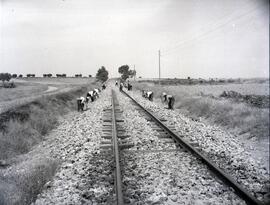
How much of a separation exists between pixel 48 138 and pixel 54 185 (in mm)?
5278

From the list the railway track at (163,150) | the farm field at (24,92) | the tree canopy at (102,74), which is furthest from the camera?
the tree canopy at (102,74)

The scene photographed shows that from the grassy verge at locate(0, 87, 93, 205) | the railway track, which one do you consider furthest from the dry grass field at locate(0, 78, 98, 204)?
the railway track

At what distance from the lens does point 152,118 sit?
12539mm

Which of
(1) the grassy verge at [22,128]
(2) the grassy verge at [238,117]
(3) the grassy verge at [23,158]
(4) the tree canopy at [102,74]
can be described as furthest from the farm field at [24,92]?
(4) the tree canopy at [102,74]

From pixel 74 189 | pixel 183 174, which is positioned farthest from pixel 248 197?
pixel 74 189

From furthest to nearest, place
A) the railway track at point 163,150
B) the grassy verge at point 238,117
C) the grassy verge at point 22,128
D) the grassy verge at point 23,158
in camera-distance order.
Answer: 1. the grassy verge at point 238,117
2. the grassy verge at point 22,128
3. the grassy verge at point 23,158
4. the railway track at point 163,150

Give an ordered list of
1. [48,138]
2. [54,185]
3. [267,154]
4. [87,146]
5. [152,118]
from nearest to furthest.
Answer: [54,185], [267,154], [87,146], [48,138], [152,118]

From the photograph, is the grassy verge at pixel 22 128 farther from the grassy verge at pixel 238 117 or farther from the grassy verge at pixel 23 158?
the grassy verge at pixel 238 117

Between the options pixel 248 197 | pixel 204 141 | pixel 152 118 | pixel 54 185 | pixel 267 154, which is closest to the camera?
pixel 248 197

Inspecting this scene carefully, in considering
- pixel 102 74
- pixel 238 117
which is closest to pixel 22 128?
pixel 238 117

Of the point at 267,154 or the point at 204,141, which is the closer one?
the point at 267,154

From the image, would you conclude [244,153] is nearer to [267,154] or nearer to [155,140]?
[267,154]

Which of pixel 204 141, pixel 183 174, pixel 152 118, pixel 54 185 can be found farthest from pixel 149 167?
pixel 152 118

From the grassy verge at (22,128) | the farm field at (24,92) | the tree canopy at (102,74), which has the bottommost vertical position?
the farm field at (24,92)
